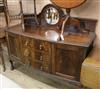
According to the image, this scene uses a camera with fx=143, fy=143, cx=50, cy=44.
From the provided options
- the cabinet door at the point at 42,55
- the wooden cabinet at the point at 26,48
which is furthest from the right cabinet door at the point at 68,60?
the wooden cabinet at the point at 26,48

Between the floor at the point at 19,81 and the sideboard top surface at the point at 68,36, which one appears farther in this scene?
the floor at the point at 19,81

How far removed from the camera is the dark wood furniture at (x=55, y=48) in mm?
1685

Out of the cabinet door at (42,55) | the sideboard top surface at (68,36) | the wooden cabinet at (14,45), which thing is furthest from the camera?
the wooden cabinet at (14,45)

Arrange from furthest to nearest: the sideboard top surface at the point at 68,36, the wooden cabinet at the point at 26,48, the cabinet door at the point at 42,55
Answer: the wooden cabinet at the point at 26,48, the cabinet door at the point at 42,55, the sideboard top surface at the point at 68,36

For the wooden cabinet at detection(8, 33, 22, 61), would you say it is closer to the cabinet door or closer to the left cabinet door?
the left cabinet door

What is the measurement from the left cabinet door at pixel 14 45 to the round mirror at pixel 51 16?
57 centimetres

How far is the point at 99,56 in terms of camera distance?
1695 millimetres

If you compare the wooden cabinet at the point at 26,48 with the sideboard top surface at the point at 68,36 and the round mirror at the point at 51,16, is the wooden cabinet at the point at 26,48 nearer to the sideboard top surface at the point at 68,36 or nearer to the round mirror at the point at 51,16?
the sideboard top surface at the point at 68,36

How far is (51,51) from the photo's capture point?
1.81 metres

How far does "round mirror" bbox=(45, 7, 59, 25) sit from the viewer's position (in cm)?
221

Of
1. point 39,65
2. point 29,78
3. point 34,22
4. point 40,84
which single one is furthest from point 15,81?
point 34,22

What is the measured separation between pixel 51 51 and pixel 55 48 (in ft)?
0.24

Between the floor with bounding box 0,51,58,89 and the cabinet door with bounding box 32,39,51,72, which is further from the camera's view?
the floor with bounding box 0,51,58,89

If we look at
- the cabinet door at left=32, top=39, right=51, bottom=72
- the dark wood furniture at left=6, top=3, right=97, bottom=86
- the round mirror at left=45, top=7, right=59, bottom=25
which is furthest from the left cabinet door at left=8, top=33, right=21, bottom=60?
the round mirror at left=45, top=7, right=59, bottom=25
